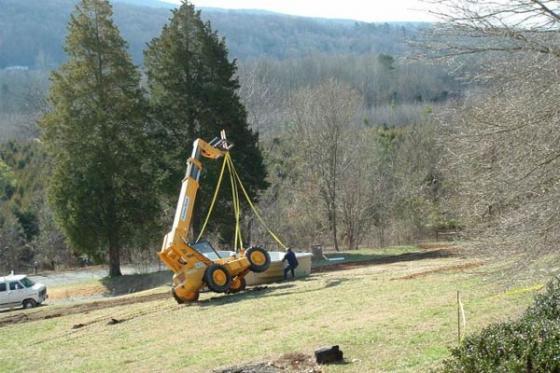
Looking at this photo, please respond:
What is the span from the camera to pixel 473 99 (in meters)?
13.5

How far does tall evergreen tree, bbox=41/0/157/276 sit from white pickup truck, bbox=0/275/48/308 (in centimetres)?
694

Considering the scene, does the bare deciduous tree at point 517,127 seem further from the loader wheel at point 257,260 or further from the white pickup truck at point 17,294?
the white pickup truck at point 17,294

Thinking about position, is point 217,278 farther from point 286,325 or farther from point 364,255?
point 364,255

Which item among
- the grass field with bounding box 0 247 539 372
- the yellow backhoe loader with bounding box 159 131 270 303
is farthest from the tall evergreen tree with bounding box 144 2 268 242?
the yellow backhoe loader with bounding box 159 131 270 303

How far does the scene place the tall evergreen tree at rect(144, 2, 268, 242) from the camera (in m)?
40.9

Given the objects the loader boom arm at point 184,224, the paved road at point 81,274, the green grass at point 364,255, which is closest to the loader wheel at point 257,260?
the loader boom arm at point 184,224

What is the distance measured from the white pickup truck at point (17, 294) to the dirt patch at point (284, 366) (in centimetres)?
2297

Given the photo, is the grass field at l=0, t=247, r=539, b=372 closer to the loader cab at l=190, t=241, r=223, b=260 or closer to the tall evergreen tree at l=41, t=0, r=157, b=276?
the loader cab at l=190, t=241, r=223, b=260

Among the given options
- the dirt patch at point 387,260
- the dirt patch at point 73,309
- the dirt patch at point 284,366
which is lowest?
the dirt patch at point 73,309

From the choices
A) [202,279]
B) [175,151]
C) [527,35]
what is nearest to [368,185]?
[175,151]

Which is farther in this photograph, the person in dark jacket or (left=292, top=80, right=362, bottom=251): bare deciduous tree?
(left=292, top=80, right=362, bottom=251): bare deciduous tree

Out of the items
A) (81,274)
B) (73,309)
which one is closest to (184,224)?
(73,309)

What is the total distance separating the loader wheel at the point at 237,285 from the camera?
83.1 ft

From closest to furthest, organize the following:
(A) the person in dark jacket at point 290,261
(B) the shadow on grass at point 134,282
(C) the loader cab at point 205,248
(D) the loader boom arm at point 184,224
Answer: (D) the loader boom arm at point 184,224 → (C) the loader cab at point 205,248 → (A) the person in dark jacket at point 290,261 → (B) the shadow on grass at point 134,282
